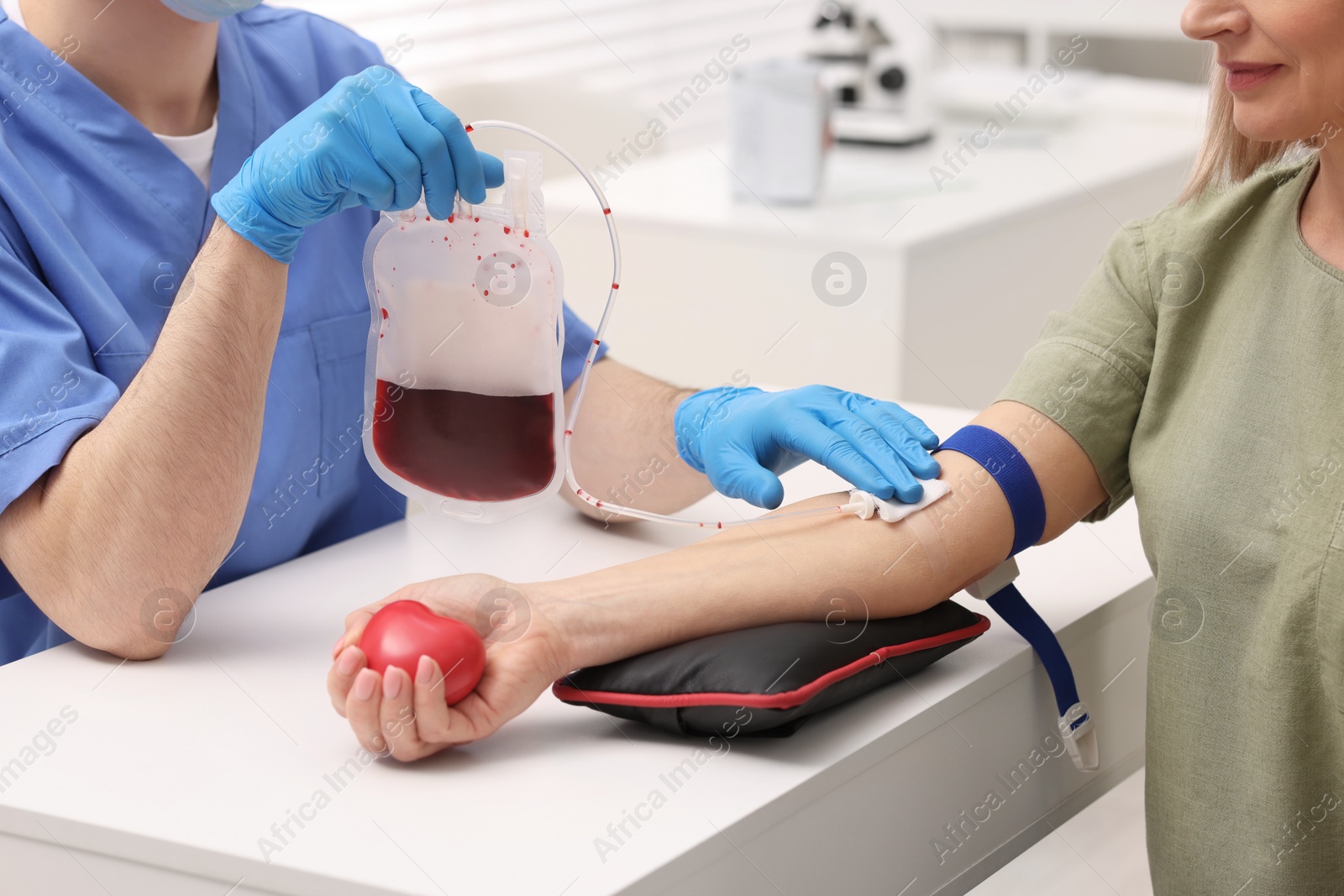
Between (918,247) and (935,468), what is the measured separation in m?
1.11

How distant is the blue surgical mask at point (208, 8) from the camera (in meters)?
1.14

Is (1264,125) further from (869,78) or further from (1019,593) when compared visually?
(869,78)

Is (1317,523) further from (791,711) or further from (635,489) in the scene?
(635,489)

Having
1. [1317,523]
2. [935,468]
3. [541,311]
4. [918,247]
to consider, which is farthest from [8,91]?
[918,247]

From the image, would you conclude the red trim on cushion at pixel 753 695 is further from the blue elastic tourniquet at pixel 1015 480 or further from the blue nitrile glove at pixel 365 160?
the blue nitrile glove at pixel 365 160

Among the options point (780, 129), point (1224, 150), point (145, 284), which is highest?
point (1224, 150)

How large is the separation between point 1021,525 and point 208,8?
2.66 feet

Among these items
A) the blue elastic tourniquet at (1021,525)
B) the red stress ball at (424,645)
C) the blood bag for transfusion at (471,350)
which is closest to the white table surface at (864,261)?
the blue elastic tourniquet at (1021,525)

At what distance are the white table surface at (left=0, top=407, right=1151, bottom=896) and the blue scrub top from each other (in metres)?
0.18

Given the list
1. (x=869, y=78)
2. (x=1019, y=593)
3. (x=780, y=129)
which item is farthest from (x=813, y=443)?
(x=869, y=78)

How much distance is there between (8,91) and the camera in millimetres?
1157

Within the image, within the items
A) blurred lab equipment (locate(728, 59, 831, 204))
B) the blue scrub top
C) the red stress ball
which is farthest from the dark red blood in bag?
blurred lab equipment (locate(728, 59, 831, 204))

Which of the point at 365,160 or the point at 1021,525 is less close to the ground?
the point at 365,160

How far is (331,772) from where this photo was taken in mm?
887
